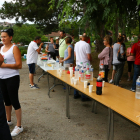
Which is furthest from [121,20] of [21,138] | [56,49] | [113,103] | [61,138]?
[56,49]

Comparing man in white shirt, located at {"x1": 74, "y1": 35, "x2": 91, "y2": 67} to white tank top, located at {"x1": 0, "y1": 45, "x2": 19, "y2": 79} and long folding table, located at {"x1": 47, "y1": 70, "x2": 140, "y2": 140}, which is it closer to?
long folding table, located at {"x1": 47, "y1": 70, "x2": 140, "y2": 140}

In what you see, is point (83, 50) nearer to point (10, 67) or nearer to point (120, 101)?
point (10, 67)

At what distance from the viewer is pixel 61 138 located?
9.37ft

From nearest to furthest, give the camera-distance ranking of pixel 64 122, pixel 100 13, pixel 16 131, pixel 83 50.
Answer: pixel 16 131 < pixel 64 122 < pixel 100 13 < pixel 83 50

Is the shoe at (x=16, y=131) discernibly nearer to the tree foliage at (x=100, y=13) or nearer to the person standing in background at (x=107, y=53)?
the tree foliage at (x=100, y=13)

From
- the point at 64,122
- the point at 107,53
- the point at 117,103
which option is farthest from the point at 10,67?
the point at 107,53

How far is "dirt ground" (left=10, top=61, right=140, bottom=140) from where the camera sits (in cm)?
294

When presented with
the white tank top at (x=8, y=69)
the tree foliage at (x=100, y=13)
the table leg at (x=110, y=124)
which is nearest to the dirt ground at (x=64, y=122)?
the table leg at (x=110, y=124)

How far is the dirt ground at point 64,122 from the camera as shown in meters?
2.94

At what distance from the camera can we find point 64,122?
11.3 feet

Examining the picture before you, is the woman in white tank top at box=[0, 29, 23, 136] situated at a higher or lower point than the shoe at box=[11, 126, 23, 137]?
higher

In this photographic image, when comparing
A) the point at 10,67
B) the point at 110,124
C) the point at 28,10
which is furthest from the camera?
the point at 28,10

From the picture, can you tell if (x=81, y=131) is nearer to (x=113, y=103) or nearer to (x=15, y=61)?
(x=113, y=103)

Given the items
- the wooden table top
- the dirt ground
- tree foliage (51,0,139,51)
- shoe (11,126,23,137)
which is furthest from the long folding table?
tree foliage (51,0,139,51)
